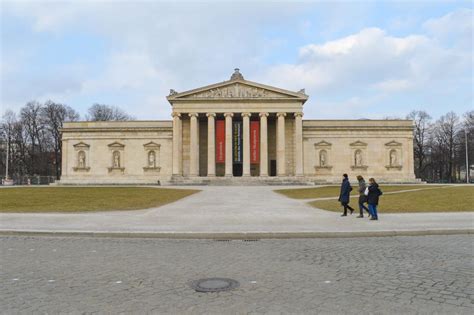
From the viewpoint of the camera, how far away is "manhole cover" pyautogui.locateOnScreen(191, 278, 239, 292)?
6.25 metres

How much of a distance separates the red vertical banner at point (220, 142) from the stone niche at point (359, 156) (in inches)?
845

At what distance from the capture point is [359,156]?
6322 centimetres

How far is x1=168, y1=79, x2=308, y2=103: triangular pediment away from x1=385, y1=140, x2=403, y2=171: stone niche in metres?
17.0

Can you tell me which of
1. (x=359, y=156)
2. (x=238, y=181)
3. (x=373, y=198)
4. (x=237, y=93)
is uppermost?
(x=237, y=93)

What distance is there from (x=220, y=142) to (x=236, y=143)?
259 cm

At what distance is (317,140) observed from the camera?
209 feet

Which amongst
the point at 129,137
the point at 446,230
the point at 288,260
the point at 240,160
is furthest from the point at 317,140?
the point at 288,260

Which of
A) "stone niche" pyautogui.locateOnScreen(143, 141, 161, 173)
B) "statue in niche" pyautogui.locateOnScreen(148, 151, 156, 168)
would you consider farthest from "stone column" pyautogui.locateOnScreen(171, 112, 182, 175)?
"statue in niche" pyautogui.locateOnScreen(148, 151, 156, 168)

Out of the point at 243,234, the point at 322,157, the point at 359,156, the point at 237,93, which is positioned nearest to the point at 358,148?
the point at 359,156

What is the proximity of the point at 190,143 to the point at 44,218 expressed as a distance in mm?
44108

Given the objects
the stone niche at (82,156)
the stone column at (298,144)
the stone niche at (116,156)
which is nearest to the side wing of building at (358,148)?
the stone column at (298,144)

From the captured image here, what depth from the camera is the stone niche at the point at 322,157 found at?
63.1 meters

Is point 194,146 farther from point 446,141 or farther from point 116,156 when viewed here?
point 446,141

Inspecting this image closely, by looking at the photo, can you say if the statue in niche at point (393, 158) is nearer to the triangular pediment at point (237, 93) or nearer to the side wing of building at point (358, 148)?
the side wing of building at point (358, 148)
